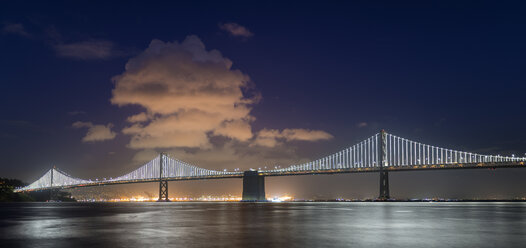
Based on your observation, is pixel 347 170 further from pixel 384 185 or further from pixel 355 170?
pixel 384 185

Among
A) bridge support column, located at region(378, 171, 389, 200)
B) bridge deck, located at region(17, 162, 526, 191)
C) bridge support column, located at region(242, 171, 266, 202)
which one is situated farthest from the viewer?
bridge support column, located at region(242, 171, 266, 202)

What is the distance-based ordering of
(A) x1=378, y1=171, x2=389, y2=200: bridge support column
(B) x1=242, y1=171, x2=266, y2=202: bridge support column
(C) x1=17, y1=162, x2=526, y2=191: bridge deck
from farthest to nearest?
(B) x1=242, y1=171, x2=266, y2=202: bridge support column → (A) x1=378, y1=171, x2=389, y2=200: bridge support column → (C) x1=17, y1=162, x2=526, y2=191: bridge deck

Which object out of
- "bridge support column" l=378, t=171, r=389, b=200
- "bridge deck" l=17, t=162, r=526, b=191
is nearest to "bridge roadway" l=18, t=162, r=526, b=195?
"bridge deck" l=17, t=162, r=526, b=191

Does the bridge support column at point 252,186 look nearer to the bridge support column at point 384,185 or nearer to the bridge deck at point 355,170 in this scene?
the bridge deck at point 355,170

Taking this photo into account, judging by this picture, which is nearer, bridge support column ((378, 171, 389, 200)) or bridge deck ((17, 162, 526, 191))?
bridge deck ((17, 162, 526, 191))

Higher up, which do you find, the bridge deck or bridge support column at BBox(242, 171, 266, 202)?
the bridge deck

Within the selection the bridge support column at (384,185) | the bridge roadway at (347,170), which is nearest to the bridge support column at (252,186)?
the bridge roadway at (347,170)

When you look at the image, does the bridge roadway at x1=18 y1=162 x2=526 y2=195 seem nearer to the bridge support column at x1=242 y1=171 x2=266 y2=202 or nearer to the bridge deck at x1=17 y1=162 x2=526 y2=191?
the bridge deck at x1=17 y1=162 x2=526 y2=191

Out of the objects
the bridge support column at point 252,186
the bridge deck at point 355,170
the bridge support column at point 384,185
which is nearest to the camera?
the bridge deck at point 355,170

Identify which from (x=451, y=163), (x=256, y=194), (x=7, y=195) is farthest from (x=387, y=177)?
(x=7, y=195)

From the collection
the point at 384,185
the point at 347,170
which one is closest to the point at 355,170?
the point at 347,170
